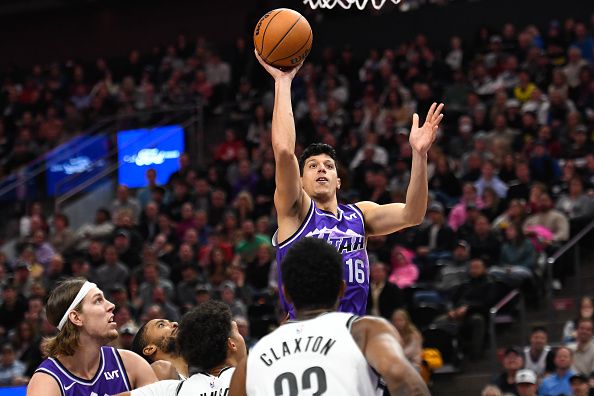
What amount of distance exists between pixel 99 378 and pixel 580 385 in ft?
20.4

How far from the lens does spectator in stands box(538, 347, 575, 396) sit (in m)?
11.1

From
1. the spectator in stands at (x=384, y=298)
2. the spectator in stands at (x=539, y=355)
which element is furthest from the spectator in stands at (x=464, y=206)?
the spectator in stands at (x=539, y=355)

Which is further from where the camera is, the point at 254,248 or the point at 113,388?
the point at 254,248

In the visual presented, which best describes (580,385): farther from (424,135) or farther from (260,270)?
(424,135)

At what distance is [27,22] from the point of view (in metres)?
26.5

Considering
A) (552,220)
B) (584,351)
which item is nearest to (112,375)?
(584,351)

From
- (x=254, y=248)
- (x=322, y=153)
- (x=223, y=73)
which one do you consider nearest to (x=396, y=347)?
(x=322, y=153)

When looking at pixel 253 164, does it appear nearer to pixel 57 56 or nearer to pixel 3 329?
pixel 3 329

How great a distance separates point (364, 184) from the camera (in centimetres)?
1557

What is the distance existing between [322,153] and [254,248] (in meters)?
8.38

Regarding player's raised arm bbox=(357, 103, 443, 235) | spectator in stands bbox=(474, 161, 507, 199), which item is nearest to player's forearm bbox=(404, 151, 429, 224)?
player's raised arm bbox=(357, 103, 443, 235)

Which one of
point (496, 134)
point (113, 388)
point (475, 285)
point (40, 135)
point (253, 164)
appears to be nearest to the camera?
point (113, 388)

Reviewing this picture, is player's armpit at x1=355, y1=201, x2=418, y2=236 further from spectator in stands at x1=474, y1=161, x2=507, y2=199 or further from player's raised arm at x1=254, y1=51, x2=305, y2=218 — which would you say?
spectator in stands at x1=474, y1=161, x2=507, y2=199

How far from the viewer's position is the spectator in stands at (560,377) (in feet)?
36.5
